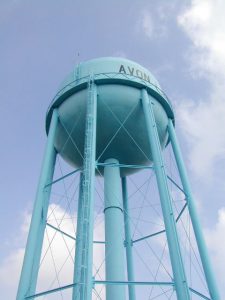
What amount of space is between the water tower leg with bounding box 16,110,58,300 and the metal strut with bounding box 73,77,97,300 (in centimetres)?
127

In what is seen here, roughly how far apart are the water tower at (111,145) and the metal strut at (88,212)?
0.03m

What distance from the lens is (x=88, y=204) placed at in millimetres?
9859

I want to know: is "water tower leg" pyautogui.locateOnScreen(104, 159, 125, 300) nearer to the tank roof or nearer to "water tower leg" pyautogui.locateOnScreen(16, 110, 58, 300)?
"water tower leg" pyautogui.locateOnScreen(16, 110, 58, 300)

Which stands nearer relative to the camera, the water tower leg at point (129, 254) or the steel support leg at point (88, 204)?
the steel support leg at point (88, 204)

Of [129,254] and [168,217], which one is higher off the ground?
[129,254]

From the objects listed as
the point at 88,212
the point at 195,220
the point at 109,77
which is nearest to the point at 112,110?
the point at 109,77

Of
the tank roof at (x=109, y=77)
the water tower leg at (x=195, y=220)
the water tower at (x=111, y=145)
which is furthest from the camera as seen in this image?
the tank roof at (x=109, y=77)

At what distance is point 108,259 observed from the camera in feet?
37.8

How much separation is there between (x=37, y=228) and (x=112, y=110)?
15.6 feet

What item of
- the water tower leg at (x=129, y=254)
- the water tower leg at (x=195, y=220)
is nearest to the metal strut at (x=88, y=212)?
the water tower leg at (x=129, y=254)

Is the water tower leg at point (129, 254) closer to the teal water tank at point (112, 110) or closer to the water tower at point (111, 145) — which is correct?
the water tower at point (111, 145)

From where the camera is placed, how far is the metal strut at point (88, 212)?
8.59 meters

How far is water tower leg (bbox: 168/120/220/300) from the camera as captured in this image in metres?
10.2

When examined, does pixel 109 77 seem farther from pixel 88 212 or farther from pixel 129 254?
pixel 129 254
